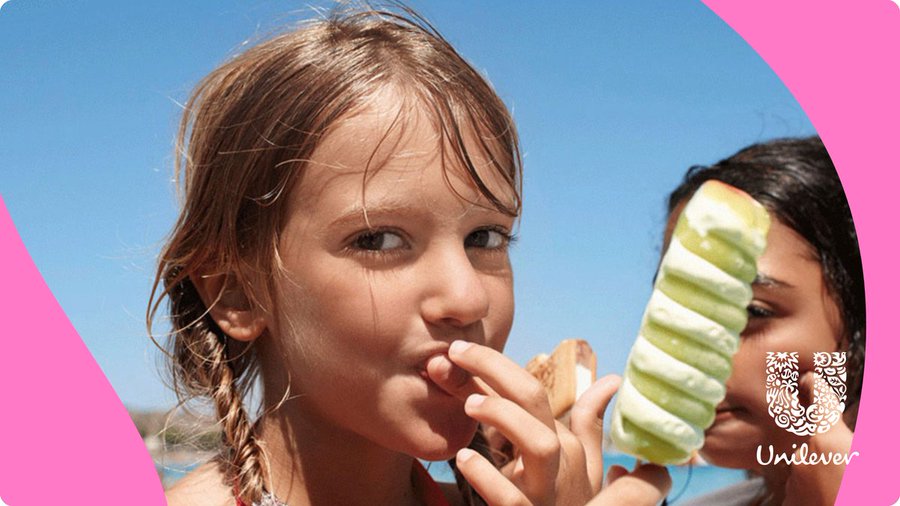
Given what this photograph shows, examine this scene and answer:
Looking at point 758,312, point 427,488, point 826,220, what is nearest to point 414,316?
point 427,488

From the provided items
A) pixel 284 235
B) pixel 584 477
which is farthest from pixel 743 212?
pixel 284 235

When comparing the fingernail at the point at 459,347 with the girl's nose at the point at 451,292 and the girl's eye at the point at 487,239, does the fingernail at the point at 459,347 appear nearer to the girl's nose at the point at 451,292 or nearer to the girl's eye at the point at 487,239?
the girl's nose at the point at 451,292

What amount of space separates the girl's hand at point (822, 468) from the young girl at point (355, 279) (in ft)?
2.12

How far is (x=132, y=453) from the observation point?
1605 mm

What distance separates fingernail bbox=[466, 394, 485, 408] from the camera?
135cm

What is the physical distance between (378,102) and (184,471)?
33.1 inches

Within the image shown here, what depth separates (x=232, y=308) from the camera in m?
1.62

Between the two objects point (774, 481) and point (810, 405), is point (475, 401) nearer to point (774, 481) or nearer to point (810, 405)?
point (810, 405)

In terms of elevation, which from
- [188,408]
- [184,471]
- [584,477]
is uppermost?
[584,477]

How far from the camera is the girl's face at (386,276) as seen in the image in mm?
1396

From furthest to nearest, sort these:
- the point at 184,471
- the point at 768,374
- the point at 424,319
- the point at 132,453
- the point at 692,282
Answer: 1. the point at 768,374
2. the point at 184,471
3. the point at 132,453
4. the point at 424,319
5. the point at 692,282

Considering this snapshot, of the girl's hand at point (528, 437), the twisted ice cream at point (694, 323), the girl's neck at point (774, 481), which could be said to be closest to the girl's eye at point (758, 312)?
the girl's neck at point (774, 481)

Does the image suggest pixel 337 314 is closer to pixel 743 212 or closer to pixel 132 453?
pixel 132 453

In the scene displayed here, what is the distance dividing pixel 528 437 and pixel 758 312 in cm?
77
